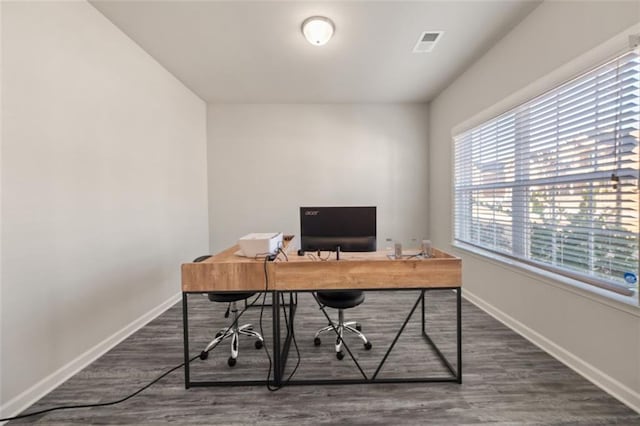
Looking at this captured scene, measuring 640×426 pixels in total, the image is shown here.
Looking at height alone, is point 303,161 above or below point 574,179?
above

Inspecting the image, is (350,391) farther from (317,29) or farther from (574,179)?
(317,29)

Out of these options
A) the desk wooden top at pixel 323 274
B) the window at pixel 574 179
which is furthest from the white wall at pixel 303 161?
the desk wooden top at pixel 323 274

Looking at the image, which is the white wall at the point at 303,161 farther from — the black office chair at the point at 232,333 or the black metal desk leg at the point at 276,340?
the black metal desk leg at the point at 276,340

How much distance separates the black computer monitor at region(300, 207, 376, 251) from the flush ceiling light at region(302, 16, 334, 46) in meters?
1.51

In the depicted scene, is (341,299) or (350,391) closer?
(350,391)

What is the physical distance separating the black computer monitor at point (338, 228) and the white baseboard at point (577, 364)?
1.62 metres

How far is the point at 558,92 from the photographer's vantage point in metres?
1.92

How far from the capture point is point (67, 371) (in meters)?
1.79

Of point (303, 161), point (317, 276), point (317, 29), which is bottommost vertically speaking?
point (317, 276)

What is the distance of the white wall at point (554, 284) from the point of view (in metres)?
1.53

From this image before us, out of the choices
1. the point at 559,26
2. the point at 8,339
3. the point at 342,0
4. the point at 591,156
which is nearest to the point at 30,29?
the point at 8,339

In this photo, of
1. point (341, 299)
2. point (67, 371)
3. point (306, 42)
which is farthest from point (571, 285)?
point (67, 371)

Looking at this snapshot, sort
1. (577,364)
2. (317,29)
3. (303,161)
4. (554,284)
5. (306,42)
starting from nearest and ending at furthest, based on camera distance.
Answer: (577,364)
(554,284)
(317,29)
(306,42)
(303,161)

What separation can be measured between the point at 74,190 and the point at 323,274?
1965 millimetres
